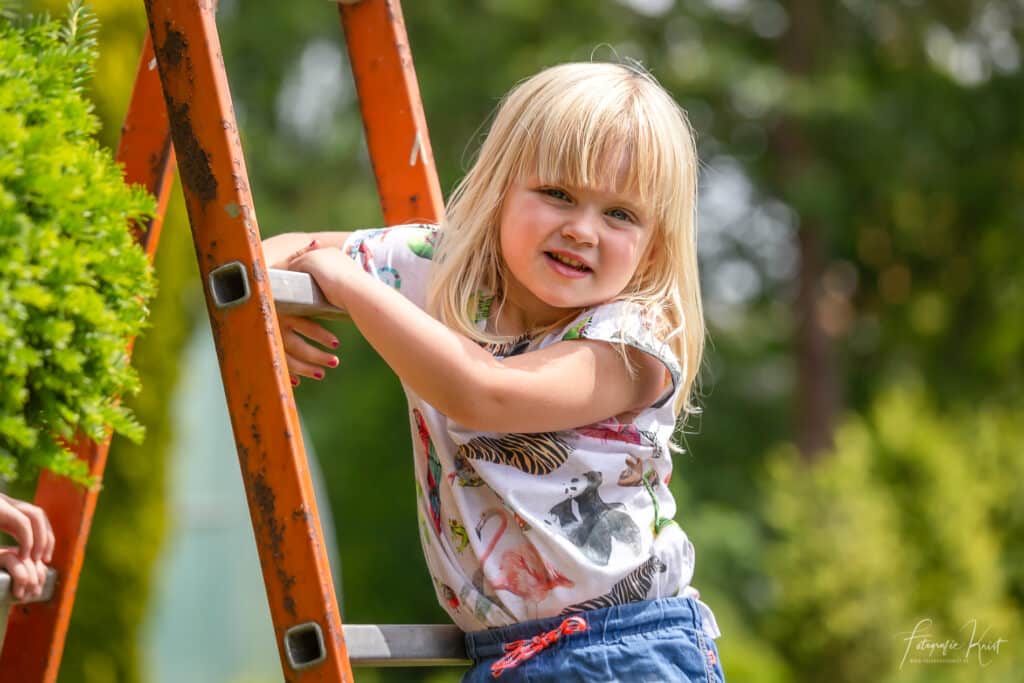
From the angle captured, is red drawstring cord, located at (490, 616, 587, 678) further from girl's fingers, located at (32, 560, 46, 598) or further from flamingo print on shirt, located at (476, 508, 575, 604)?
girl's fingers, located at (32, 560, 46, 598)

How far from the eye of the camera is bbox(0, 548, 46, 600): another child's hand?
1.88 metres

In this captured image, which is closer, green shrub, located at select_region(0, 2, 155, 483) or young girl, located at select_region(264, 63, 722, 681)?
green shrub, located at select_region(0, 2, 155, 483)

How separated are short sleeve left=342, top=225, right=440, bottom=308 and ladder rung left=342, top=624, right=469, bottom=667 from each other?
1.67 feet

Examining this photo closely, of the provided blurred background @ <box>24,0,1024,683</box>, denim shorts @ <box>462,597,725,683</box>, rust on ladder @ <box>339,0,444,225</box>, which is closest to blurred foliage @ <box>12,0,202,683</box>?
blurred background @ <box>24,0,1024,683</box>

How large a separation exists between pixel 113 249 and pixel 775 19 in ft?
45.9

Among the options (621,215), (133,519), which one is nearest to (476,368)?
(621,215)

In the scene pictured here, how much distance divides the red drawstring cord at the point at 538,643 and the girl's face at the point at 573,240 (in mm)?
A: 471

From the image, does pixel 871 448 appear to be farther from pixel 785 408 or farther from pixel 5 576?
pixel 5 576

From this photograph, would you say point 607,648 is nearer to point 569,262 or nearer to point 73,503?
point 569,262

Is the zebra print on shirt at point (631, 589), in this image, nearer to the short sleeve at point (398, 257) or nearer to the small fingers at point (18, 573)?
the short sleeve at point (398, 257)

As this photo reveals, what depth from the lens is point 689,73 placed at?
43.6 feet

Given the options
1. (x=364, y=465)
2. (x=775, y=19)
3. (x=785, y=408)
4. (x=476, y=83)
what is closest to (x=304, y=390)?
(x=364, y=465)

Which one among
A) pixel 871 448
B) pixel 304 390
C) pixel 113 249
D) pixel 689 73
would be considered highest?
pixel 113 249

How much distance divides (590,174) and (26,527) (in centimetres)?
95
